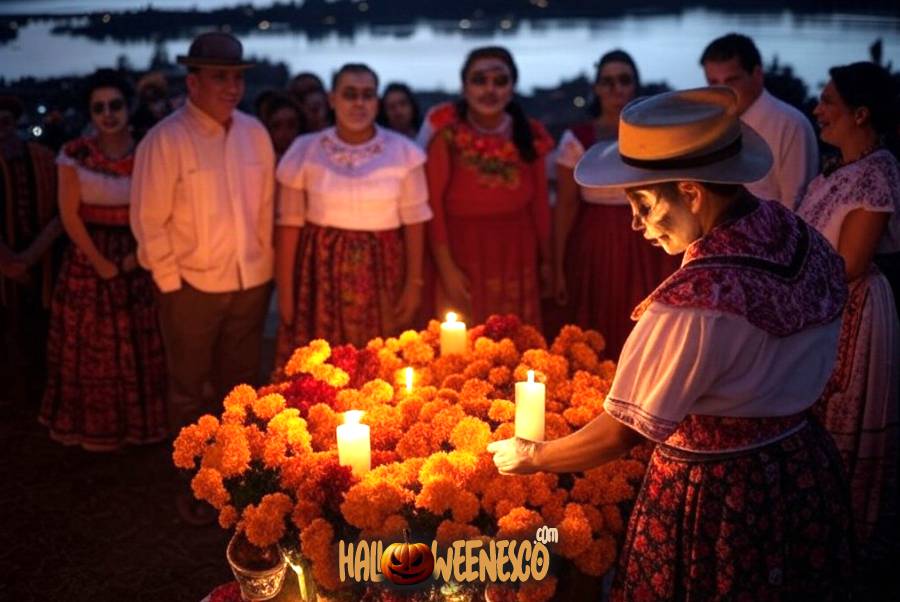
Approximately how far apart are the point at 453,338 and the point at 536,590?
1060 mm

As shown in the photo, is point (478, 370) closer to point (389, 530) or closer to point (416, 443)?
point (416, 443)

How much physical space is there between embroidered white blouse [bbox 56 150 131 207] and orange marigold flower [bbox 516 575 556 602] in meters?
2.93

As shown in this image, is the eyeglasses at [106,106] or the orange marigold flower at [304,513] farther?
the eyeglasses at [106,106]

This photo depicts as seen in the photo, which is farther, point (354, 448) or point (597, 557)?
point (354, 448)

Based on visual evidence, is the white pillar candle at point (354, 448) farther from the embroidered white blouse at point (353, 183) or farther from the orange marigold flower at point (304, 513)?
the embroidered white blouse at point (353, 183)

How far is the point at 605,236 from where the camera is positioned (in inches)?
162

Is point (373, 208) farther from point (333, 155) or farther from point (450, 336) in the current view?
point (450, 336)

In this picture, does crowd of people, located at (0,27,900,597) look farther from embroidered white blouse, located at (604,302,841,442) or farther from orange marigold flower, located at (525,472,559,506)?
orange marigold flower, located at (525,472,559,506)

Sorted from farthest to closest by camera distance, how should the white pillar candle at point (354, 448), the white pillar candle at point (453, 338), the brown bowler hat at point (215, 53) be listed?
the brown bowler hat at point (215, 53), the white pillar candle at point (453, 338), the white pillar candle at point (354, 448)

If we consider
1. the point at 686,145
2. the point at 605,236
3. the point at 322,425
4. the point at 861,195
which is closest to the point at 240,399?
the point at 322,425

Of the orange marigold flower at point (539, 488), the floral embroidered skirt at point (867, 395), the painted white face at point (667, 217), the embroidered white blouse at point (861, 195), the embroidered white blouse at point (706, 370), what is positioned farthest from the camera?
the floral embroidered skirt at point (867, 395)

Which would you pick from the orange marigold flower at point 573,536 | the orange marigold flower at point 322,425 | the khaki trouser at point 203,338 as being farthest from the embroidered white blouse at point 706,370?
the khaki trouser at point 203,338

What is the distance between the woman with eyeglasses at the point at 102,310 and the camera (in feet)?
12.8

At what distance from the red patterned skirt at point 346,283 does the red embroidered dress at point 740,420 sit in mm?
2264
